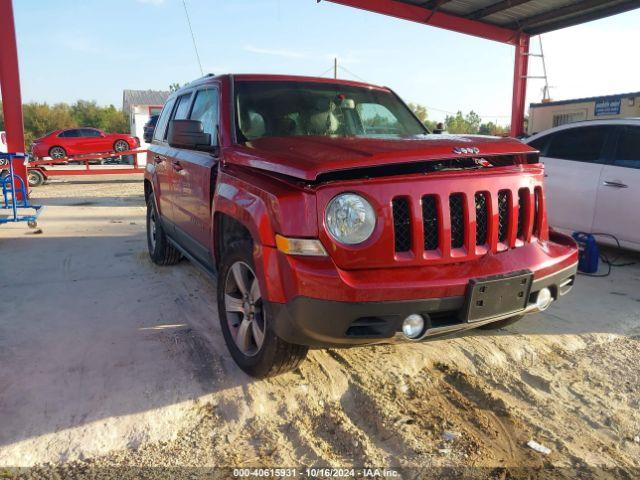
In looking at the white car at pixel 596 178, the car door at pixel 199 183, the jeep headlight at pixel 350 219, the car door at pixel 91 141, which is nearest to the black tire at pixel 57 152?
the car door at pixel 91 141

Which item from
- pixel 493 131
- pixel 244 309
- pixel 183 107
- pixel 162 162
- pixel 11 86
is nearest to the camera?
pixel 244 309

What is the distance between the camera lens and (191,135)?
3.50 m

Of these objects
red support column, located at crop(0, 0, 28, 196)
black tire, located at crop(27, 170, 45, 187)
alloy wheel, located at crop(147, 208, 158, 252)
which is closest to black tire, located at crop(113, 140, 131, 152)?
black tire, located at crop(27, 170, 45, 187)

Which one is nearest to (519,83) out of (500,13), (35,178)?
(500,13)

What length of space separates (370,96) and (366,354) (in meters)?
2.22

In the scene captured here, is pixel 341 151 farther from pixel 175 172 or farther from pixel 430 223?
pixel 175 172

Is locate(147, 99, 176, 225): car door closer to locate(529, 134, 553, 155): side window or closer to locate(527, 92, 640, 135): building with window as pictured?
locate(529, 134, 553, 155): side window

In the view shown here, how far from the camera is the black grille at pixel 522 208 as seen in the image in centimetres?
299

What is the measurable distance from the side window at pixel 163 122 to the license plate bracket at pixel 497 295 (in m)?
4.03

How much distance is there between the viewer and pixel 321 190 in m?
2.45

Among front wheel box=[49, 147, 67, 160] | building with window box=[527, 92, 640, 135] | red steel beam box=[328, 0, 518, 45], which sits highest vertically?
red steel beam box=[328, 0, 518, 45]

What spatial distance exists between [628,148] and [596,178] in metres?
0.45

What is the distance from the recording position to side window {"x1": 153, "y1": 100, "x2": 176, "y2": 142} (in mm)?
5496

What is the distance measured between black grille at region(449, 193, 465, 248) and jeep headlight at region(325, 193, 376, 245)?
48 cm
